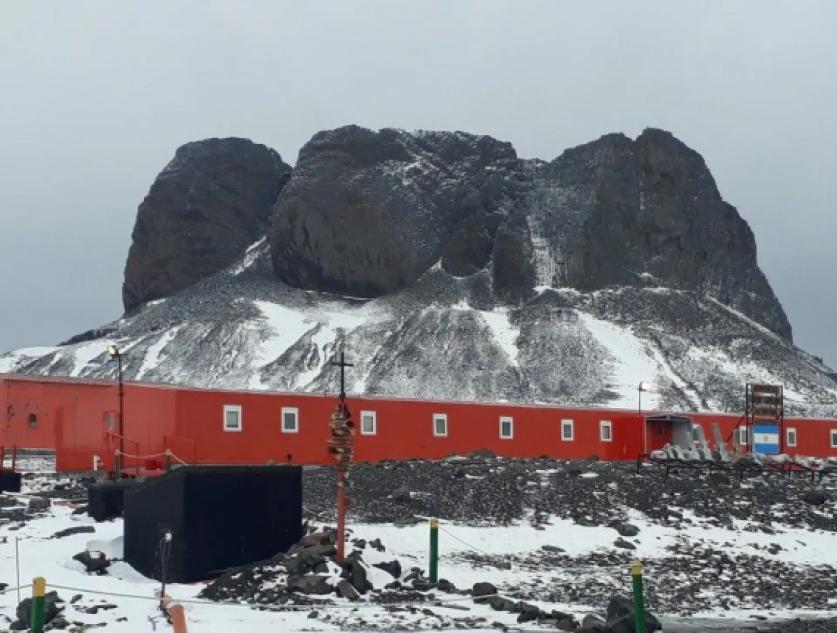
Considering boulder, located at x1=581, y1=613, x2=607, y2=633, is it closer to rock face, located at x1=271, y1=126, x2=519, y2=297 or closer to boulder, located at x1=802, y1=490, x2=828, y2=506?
boulder, located at x1=802, y1=490, x2=828, y2=506

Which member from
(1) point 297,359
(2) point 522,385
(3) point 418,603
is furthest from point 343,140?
(3) point 418,603

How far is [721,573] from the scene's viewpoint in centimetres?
2456

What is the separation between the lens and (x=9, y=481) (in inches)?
1248

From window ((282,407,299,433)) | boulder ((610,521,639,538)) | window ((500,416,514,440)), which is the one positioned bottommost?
boulder ((610,521,639,538))

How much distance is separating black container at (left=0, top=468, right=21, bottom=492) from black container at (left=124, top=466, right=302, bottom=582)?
1365 cm

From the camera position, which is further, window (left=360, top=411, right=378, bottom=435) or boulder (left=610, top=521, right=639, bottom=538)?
window (left=360, top=411, right=378, bottom=435)

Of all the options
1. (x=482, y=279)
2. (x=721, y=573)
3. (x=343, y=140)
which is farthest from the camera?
(x=343, y=140)

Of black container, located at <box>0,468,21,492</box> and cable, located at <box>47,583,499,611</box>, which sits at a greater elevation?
black container, located at <box>0,468,21,492</box>

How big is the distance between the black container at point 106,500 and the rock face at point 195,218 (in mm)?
132752

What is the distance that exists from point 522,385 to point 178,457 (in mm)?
75031

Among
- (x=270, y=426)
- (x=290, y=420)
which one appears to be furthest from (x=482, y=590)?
(x=290, y=420)

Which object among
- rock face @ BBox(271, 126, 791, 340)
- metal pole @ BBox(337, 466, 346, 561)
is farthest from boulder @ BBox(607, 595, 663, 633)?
rock face @ BBox(271, 126, 791, 340)

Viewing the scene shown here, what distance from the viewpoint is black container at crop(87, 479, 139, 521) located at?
23.7m

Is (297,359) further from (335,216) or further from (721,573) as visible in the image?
(721,573)
